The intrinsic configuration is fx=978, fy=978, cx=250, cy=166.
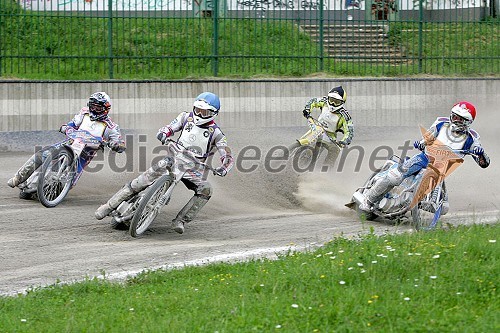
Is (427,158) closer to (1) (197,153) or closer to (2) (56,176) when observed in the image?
(1) (197,153)

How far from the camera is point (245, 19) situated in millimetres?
22234

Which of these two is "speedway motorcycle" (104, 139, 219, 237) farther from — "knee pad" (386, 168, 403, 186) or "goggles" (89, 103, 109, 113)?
"knee pad" (386, 168, 403, 186)

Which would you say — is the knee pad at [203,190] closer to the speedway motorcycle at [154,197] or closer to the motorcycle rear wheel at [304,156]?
the speedway motorcycle at [154,197]

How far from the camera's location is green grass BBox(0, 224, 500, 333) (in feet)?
24.1

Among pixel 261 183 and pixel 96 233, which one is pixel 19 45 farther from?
pixel 96 233

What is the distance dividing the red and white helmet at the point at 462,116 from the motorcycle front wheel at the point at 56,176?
5.70 metres

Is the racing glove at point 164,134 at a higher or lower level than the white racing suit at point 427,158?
Result: higher

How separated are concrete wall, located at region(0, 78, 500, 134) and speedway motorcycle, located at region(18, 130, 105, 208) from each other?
5.36 m

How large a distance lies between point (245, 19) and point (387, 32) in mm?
3635

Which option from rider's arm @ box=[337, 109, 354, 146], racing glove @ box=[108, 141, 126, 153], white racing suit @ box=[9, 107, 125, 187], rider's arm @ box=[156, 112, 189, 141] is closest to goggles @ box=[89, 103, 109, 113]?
white racing suit @ box=[9, 107, 125, 187]

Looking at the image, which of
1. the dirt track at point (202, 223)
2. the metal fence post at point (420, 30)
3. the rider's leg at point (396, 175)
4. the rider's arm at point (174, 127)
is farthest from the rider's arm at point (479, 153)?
the metal fence post at point (420, 30)

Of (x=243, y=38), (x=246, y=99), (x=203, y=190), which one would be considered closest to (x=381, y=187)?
(x=203, y=190)

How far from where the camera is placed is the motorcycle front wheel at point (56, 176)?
14.4m

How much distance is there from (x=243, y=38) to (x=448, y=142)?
9.04 meters
